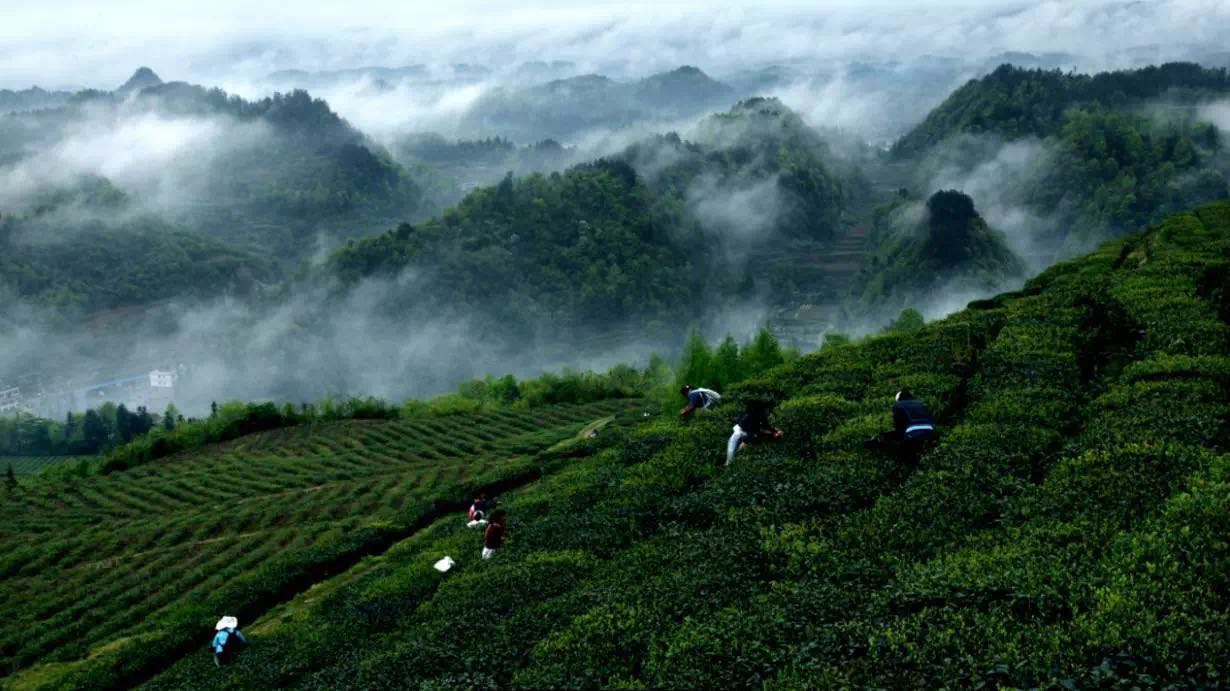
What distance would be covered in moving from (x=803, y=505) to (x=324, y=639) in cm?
1489

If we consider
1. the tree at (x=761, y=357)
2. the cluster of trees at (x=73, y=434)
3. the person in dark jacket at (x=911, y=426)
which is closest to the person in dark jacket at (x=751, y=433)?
the person in dark jacket at (x=911, y=426)

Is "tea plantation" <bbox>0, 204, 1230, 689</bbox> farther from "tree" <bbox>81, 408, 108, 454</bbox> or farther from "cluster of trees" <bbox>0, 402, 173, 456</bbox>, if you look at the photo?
"tree" <bbox>81, 408, 108, 454</bbox>

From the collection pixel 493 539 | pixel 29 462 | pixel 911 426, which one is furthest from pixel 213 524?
pixel 29 462

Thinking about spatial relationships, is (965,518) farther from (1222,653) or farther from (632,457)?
(632,457)

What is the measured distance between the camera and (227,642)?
28625mm

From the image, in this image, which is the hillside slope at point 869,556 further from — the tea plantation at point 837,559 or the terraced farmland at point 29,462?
the terraced farmland at point 29,462

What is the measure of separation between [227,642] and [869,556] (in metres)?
20.9

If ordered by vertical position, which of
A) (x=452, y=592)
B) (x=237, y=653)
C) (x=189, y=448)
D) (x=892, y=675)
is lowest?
(x=189, y=448)

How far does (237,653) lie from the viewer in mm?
28734

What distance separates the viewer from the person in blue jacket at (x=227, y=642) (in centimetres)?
2833

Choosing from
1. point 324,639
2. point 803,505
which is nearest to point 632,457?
point 803,505

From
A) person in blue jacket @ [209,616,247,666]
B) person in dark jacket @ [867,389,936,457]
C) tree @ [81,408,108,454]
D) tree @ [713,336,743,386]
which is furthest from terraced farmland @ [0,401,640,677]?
tree @ [81,408,108,454]

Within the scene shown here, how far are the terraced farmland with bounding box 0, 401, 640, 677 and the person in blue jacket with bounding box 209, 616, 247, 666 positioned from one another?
595cm

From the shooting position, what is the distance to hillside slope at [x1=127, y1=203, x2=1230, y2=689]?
1628 centimetres
